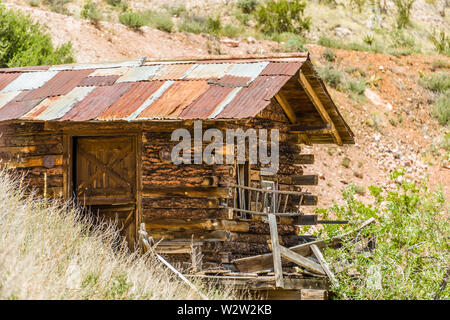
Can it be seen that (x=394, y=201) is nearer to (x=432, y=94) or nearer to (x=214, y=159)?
(x=214, y=159)

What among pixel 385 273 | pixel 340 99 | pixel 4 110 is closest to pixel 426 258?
pixel 385 273

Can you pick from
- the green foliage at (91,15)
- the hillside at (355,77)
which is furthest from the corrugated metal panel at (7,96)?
the green foliage at (91,15)

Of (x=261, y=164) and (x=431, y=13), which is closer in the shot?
(x=261, y=164)

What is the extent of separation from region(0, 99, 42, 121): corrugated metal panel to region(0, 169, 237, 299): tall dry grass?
100 cm

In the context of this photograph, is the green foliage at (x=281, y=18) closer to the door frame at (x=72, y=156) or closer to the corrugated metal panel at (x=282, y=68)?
the corrugated metal panel at (x=282, y=68)

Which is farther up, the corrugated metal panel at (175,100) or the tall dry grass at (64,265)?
the corrugated metal panel at (175,100)

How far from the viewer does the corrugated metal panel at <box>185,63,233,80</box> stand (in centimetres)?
1219

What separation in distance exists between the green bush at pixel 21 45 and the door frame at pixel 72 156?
10002mm

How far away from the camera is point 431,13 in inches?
1794

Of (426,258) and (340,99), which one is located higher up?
(426,258)

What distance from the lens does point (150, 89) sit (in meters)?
12.0

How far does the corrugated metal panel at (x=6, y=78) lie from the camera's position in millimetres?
13629

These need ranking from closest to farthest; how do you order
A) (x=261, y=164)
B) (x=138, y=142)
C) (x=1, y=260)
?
(x=1, y=260), (x=138, y=142), (x=261, y=164)

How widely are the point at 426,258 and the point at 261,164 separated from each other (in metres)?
3.89
